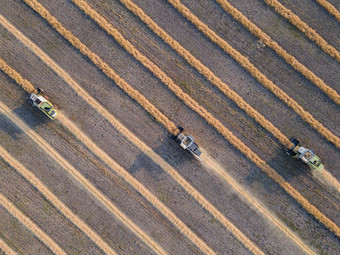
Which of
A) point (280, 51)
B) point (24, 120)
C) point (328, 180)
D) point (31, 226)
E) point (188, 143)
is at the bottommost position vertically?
point (328, 180)

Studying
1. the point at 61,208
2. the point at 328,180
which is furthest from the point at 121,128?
the point at 328,180

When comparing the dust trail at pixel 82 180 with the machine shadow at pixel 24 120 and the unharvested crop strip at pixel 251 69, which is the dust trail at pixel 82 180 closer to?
the machine shadow at pixel 24 120

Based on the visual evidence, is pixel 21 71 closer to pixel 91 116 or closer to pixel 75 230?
pixel 91 116

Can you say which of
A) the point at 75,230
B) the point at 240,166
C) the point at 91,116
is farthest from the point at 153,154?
the point at 75,230

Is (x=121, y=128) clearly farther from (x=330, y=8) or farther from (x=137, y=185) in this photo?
(x=330, y=8)

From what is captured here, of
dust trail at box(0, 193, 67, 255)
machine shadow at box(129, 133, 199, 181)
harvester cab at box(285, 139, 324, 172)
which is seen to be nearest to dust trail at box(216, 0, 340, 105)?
harvester cab at box(285, 139, 324, 172)

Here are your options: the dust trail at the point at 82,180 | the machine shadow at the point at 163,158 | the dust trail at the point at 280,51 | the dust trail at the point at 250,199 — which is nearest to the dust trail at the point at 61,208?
the dust trail at the point at 82,180
